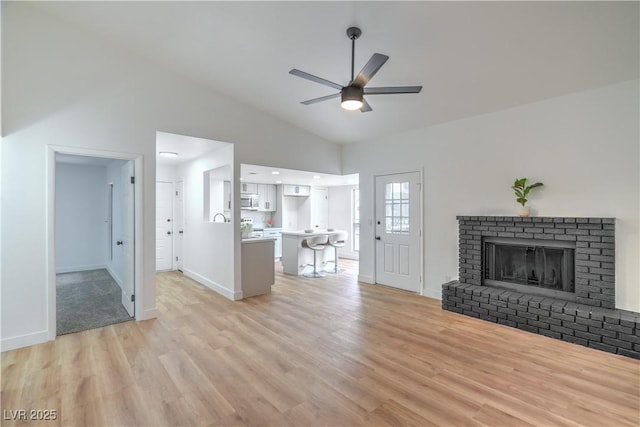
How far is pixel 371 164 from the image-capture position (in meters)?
5.99

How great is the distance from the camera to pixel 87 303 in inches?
185

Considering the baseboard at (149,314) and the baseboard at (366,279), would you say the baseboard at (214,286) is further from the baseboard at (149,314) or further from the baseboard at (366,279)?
the baseboard at (366,279)

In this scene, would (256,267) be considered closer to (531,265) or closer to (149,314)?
(149,314)

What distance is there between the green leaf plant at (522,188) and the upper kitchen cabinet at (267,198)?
6673 millimetres

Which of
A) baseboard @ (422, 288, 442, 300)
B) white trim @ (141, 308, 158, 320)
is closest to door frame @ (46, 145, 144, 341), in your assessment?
white trim @ (141, 308, 158, 320)

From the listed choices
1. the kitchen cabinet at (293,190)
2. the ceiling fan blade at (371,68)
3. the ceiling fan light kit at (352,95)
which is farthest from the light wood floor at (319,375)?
the kitchen cabinet at (293,190)

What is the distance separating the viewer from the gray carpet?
3.90m

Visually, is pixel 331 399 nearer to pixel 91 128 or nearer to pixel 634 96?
pixel 91 128

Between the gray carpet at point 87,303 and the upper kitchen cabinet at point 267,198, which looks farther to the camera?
the upper kitchen cabinet at point 267,198

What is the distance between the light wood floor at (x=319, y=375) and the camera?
84.5 inches

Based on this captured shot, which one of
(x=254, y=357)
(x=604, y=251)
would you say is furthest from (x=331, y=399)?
(x=604, y=251)

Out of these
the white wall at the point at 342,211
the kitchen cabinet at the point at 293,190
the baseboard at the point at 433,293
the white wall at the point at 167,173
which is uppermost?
the white wall at the point at 167,173

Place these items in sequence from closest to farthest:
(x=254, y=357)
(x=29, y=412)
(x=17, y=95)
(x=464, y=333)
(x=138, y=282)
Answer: (x=29, y=412) < (x=254, y=357) < (x=17, y=95) < (x=464, y=333) < (x=138, y=282)

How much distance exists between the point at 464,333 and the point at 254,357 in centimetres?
247
